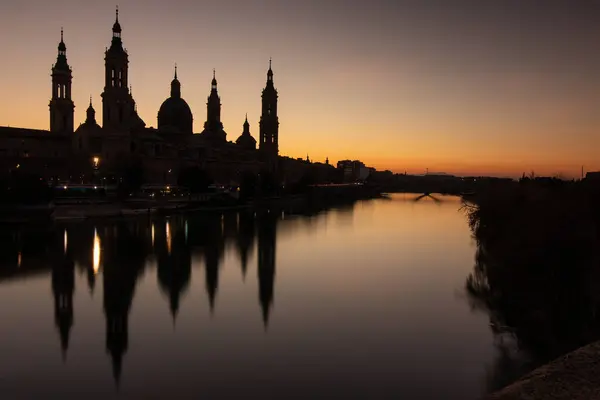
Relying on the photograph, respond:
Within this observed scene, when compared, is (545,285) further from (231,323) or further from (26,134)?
(26,134)

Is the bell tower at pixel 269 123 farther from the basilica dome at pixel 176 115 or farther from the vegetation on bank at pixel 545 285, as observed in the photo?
the vegetation on bank at pixel 545 285

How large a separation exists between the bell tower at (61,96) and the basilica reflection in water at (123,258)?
34671 millimetres

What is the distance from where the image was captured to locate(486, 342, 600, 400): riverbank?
7.75 meters

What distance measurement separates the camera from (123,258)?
2322 centimetres

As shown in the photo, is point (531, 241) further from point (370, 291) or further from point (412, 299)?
point (370, 291)

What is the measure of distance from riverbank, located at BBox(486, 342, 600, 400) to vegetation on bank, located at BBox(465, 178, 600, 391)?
1509mm

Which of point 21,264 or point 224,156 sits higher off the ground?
point 224,156

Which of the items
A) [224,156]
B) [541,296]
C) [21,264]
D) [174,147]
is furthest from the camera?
[224,156]

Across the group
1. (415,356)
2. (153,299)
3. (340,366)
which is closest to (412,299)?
(415,356)

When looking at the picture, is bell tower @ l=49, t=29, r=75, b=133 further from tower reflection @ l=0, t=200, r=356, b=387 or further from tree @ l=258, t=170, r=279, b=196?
tower reflection @ l=0, t=200, r=356, b=387

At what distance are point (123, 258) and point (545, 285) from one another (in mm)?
17482

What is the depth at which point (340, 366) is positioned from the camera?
1109 centimetres

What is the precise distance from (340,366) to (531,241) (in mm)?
7812

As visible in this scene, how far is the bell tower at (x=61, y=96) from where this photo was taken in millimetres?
65250
